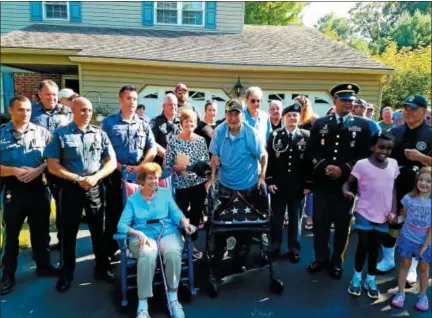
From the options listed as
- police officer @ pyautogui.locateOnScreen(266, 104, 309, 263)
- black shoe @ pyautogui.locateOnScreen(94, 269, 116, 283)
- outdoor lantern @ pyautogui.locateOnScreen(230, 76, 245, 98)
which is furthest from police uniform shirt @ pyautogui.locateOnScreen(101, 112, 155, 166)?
outdoor lantern @ pyautogui.locateOnScreen(230, 76, 245, 98)

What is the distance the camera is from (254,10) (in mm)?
18859

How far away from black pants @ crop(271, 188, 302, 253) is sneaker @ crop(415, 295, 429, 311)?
1276 mm

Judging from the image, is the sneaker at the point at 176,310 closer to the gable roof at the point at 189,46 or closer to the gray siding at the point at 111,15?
the gable roof at the point at 189,46

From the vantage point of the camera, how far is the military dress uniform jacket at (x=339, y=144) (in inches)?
139

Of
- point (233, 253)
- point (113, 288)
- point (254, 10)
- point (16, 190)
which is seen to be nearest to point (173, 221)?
point (113, 288)

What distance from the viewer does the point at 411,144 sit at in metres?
3.41

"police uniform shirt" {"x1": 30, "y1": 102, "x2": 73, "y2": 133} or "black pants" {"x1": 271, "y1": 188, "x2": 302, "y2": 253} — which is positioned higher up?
"police uniform shirt" {"x1": 30, "y1": 102, "x2": 73, "y2": 133}

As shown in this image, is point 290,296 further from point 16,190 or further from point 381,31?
point 381,31

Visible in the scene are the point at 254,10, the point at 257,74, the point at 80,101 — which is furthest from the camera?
the point at 254,10

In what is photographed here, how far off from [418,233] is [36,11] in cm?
1216

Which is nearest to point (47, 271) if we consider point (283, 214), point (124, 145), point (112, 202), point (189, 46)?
point (112, 202)

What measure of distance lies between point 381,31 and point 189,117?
3698 cm

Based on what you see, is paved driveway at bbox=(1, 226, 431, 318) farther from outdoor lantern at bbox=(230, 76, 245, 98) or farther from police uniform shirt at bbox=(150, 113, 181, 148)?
outdoor lantern at bbox=(230, 76, 245, 98)

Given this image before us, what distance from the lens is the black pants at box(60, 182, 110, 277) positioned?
3271mm
